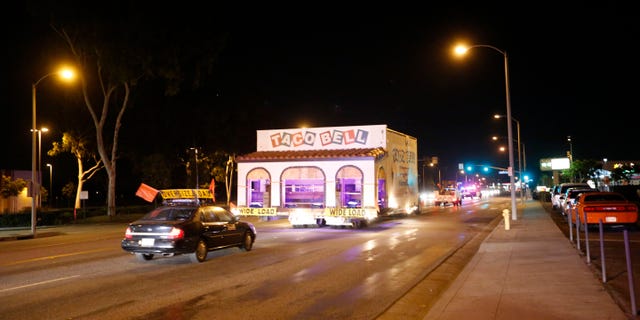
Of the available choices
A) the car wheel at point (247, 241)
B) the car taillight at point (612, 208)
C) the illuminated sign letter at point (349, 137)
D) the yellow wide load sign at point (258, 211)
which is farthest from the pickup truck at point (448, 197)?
the car wheel at point (247, 241)

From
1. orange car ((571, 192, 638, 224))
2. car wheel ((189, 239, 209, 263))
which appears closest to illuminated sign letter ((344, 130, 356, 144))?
orange car ((571, 192, 638, 224))

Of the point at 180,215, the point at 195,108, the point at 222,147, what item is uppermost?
the point at 195,108

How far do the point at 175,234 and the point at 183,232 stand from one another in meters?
0.20

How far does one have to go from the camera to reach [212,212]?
14562 mm

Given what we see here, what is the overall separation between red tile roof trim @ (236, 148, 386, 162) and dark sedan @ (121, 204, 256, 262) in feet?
20.6

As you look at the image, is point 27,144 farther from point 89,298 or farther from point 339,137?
point 89,298

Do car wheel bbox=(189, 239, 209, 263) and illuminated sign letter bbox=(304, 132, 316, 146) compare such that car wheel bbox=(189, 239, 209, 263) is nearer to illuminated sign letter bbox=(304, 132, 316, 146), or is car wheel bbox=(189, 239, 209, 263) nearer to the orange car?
illuminated sign letter bbox=(304, 132, 316, 146)

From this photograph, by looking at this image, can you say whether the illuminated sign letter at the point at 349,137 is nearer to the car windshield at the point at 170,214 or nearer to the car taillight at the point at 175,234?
the car windshield at the point at 170,214

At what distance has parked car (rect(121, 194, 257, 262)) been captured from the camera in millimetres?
12891

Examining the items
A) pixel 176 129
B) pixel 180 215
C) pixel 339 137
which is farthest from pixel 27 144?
pixel 180 215

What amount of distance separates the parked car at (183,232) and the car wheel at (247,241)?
362 mm

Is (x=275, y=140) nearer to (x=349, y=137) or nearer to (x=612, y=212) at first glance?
(x=349, y=137)

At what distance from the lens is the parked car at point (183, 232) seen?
12.9 m

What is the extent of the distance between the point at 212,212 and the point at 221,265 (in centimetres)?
194
